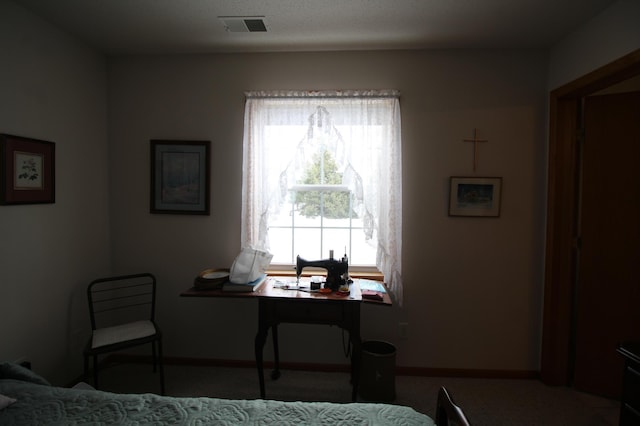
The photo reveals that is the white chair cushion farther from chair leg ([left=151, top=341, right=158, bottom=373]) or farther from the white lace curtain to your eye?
the white lace curtain

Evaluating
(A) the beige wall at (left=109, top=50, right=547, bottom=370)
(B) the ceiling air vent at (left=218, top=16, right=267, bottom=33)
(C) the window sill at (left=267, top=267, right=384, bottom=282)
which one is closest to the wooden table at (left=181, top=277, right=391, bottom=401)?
(C) the window sill at (left=267, top=267, right=384, bottom=282)

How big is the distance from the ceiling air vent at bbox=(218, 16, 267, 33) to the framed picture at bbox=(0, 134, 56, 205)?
1.53 metres

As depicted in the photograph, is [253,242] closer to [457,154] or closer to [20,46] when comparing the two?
[457,154]

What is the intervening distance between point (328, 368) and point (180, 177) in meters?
2.09

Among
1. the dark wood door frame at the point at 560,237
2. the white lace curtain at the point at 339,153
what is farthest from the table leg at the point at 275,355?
the dark wood door frame at the point at 560,237

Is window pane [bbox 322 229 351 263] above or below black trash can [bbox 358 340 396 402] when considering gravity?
above

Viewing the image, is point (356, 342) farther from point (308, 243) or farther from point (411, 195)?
point (411, 195)

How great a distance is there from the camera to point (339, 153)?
268 cm

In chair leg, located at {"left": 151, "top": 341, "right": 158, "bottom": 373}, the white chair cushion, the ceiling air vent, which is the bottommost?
chair leg, located at {"left": 151, "top": 341, "right": 158, "bottom": 373}

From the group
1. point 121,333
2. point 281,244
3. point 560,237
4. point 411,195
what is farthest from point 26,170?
point 560,237

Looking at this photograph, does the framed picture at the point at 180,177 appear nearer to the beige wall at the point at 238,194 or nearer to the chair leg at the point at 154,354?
the beige wall at the point at 238,194

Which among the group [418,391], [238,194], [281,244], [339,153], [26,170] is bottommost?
[418,391]

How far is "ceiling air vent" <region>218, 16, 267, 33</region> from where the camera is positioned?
2.24 metres

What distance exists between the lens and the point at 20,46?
2.13 metres
